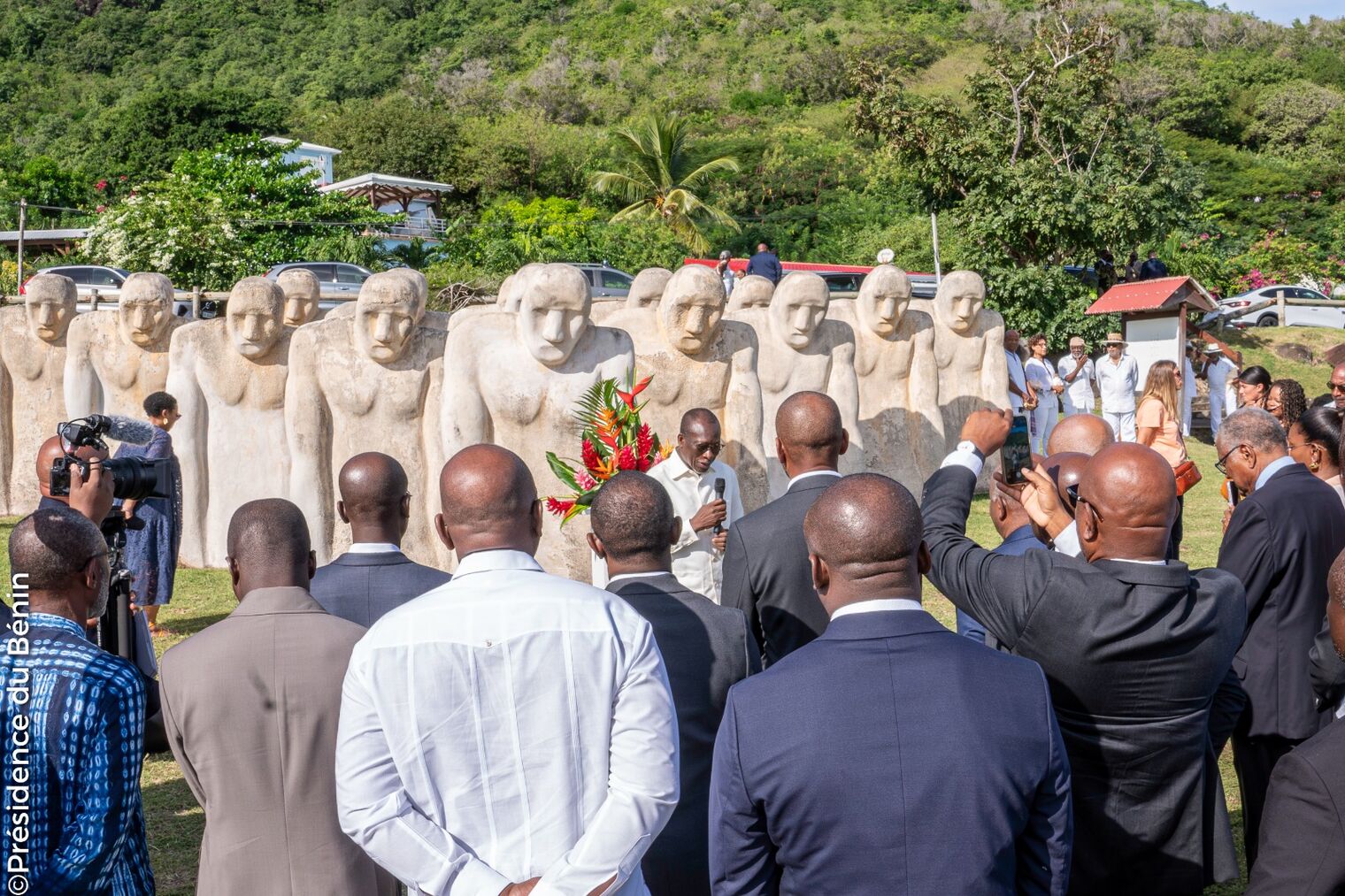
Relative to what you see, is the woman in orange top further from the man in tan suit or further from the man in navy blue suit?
the man in tan suit

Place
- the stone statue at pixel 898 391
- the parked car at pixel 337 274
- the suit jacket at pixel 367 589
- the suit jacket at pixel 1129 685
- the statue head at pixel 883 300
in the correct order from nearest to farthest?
the suit jacket at pixel 1129 685, the suit jacket at pixel 367 589, the statue head at pixel 883 300, the stone statue at pixel 898 391, the parked car at pixel 337 274

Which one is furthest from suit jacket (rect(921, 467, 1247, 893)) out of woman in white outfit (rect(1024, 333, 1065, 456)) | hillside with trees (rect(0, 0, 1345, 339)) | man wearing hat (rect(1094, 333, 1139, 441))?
hillside with trees (rect(0, 0, 1345, 339))

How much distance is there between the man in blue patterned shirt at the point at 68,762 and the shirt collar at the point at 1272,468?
393 cm

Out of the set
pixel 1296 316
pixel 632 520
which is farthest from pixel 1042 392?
pixel 1296 316

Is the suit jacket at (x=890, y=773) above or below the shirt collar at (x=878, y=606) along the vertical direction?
below

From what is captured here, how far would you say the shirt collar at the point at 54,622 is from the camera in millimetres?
2891

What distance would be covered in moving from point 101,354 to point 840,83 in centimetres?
4731

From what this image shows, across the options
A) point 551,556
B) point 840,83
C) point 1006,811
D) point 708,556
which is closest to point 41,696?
→ point 1006,811

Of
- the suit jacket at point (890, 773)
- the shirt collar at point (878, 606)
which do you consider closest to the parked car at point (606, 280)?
the shirt collar at point (878, 606)

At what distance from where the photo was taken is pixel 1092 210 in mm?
21016

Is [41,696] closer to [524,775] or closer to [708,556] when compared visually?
[524,775]

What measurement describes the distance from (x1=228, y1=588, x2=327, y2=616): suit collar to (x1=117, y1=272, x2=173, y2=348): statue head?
8.73 metres

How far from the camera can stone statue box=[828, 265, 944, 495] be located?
13.2 m

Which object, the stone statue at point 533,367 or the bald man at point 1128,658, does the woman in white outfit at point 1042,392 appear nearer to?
the stone statue at point 533,367
